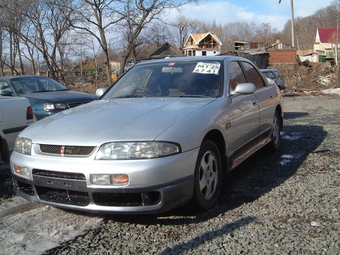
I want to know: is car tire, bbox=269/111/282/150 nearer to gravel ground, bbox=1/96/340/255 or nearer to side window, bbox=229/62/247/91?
gravel ground, bbox=1/96/340/255

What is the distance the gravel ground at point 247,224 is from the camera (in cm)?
267

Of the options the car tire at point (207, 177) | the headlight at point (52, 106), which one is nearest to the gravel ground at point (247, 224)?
the car tire at point (207, 177)

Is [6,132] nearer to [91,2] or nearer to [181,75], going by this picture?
[181,75]

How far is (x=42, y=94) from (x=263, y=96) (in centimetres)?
551

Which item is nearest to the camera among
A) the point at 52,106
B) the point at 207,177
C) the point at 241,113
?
the point at 207,177

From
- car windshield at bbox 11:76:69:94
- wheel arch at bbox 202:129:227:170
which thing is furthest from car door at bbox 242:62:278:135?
car windshield at bbox 11:76:69:94

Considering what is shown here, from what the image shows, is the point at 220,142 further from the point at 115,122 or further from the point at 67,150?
the point at 67,150

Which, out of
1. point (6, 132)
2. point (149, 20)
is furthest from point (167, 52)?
point (6, 132)

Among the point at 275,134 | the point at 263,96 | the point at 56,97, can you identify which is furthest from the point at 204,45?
the point at 263,96

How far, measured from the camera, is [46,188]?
3107mm

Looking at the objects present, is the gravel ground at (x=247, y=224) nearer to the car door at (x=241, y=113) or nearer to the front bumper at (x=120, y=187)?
the front bumper at (x=120, y=187)

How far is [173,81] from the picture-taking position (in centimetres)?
423

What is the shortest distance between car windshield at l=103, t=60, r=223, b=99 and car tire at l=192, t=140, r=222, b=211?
79cm

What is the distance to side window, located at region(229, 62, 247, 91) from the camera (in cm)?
427
